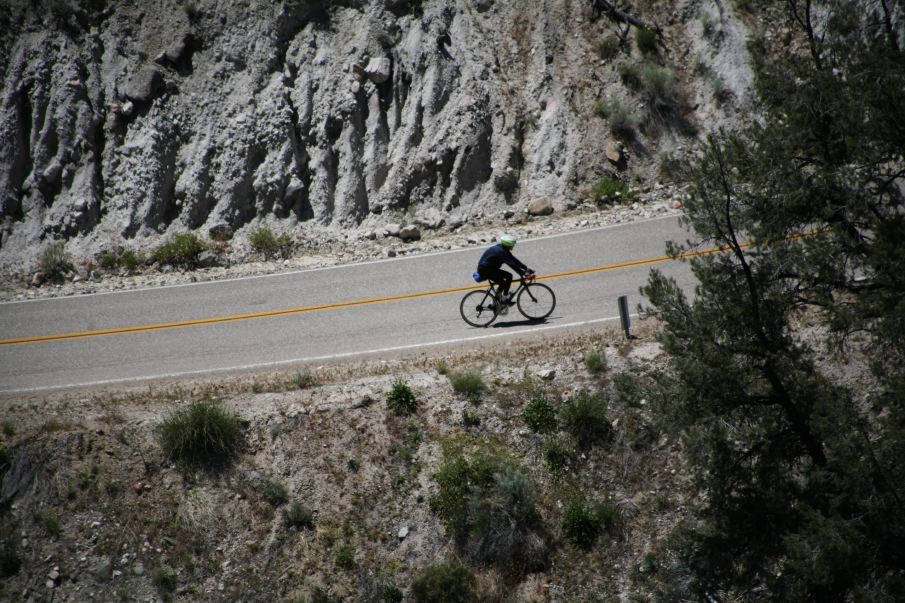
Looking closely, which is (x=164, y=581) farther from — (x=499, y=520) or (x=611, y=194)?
(x=611, y=194)

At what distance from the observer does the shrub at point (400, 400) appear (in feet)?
46.0

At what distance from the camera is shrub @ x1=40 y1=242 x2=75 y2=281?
824 inches

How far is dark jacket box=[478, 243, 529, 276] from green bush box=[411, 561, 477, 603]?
19.8 feet

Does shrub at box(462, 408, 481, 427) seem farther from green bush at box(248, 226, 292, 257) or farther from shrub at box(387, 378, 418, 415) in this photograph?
green bush at box(248, 226, 292, 257)

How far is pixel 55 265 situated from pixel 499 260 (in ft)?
45.8

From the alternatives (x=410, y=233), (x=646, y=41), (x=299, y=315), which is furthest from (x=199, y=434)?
(x=646, y=41)

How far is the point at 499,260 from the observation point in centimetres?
1509

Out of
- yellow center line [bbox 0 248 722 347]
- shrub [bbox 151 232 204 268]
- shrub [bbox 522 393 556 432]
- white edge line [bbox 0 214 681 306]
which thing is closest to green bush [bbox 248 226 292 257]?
white edge line [bbox 0 214 681 306]

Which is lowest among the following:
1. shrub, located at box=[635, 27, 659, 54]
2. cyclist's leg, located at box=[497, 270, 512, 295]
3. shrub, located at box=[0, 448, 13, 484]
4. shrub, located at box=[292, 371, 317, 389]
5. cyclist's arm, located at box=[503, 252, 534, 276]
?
shrub, located at box=[0, 448, 13, 484]

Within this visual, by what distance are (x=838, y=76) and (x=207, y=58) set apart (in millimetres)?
19608

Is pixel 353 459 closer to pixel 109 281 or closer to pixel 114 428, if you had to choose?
pixel 114 428

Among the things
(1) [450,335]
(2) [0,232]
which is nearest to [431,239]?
(1) [450,335]

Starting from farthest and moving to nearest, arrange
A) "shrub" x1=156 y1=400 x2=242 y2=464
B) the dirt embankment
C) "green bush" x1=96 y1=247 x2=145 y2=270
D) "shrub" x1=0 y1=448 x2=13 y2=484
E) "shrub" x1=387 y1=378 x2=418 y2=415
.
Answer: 1. "green bush" x1=96 y1=247 x2=145 y2=270
2. "shrub" x1=387 y1=378 x2=418 y2=415
3. "shrub" x1=156 y1=400 x2=242 y2=464
4. "shrub" x1=0 y1=448 x2=13 y2=484
5. the dirt embankment

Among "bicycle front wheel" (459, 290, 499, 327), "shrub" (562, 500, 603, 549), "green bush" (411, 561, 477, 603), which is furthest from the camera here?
"bicycle front wheel" (459, 290, 499, 327)
